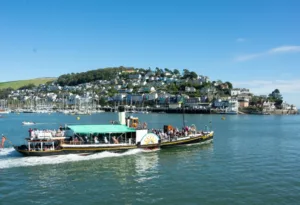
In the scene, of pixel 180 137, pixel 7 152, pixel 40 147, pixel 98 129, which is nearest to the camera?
pixel 40 147

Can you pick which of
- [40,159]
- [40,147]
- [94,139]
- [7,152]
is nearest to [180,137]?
[94,139]

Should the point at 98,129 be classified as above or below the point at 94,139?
above

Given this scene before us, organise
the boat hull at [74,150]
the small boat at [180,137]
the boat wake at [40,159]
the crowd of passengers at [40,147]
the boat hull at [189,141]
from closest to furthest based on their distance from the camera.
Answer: the boat wake at [40,159]
the boat hull at [74,150]
the crowd of passengers at [40,147]
the boat hull at [189,141]
the small boat at [180,137]

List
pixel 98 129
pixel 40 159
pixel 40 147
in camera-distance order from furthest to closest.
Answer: pixel 98 129 → pixel 40 147 → pixel 40 159

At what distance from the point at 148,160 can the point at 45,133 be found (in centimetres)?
1052

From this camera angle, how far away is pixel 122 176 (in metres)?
26.2

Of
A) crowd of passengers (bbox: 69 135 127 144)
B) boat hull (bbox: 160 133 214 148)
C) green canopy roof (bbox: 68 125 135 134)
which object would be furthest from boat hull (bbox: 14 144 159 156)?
boat hull (bbox: 160 133 214 148)

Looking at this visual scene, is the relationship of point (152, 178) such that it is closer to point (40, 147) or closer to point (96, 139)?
point (96, 139)

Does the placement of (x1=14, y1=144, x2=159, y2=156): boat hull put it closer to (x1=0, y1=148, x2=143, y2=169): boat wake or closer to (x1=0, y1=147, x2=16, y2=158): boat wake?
(x1=0, y1=148, x2=143, y2=169): boat wake

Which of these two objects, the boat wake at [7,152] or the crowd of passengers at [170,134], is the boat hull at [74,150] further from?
the crowd of passengers at [170,134]

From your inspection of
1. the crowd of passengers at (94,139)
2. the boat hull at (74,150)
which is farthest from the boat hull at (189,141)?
the crowd of passengers at (94,139)

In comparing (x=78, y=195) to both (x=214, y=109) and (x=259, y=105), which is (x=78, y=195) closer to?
(x=214, y=109)

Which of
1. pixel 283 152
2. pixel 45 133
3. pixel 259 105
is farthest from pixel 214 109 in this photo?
pixel 45 133

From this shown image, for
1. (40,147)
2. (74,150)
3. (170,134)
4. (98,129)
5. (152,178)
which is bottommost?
(152,178)
